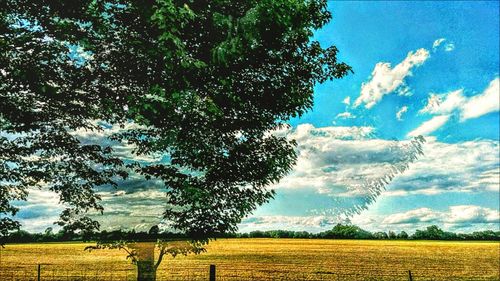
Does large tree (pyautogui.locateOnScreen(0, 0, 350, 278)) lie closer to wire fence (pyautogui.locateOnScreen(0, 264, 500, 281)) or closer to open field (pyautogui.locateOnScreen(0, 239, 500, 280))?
open field (pyautogui.locateOnScreen(0, 239, 500, 280))

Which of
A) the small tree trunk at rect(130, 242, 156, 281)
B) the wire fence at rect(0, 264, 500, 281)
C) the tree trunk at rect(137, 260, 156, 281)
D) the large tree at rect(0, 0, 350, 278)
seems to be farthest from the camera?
the wire fence at rect(0, 264, 500, 281)

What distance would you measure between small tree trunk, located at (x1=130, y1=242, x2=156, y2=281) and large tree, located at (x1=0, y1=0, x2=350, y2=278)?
171cm

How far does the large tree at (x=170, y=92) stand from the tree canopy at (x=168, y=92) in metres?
0.04

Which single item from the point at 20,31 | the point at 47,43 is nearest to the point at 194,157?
the point at 47,43

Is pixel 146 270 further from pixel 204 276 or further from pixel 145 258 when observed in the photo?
pixel 204 276

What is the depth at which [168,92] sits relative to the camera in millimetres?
10930

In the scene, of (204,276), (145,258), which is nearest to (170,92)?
(145,258)

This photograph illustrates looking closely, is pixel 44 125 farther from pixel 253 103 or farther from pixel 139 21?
pixel 253 103

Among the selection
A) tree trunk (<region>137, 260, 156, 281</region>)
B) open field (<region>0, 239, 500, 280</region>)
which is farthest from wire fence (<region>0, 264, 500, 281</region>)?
tree trunk (<region>137, 260, 156, 281</region>)

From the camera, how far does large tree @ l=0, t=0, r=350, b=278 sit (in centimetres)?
1081

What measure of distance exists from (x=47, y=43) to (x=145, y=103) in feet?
15.3

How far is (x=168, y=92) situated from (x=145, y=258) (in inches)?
277

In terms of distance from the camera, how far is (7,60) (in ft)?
39.9

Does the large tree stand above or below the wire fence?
above
